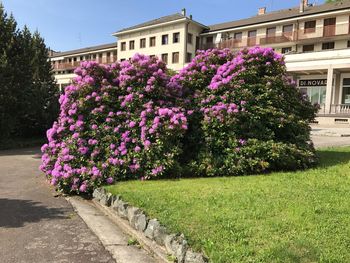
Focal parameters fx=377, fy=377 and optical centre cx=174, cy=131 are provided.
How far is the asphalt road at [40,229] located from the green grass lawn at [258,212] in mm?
1015

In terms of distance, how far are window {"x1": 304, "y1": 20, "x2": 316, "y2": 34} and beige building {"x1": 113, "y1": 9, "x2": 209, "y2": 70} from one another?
13.7 metres

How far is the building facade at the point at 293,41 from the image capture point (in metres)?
31.7

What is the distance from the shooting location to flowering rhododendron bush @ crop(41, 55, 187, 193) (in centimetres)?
857

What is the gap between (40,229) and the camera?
6039mm

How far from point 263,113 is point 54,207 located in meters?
5.21

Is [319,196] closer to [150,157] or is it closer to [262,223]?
[262,223]

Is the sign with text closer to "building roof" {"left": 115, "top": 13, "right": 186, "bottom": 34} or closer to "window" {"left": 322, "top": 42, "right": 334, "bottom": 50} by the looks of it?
"window" {"left": 322, "top": 42, "right": 334, "bottom": 50}

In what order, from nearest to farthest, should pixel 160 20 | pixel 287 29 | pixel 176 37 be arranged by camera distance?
1. pixel 287 29
2. pixel 176 37
3. pixel 160 20

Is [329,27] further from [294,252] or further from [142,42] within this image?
[294,252]

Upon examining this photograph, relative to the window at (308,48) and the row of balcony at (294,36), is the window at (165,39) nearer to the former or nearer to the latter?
the row of balcony at (294,36)

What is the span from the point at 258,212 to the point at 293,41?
38.2 m

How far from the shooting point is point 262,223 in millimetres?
5023

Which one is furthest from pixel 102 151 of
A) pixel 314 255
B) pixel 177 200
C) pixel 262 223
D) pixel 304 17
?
pixel 304 17

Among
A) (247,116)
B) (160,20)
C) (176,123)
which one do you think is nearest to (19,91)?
(176,123)
